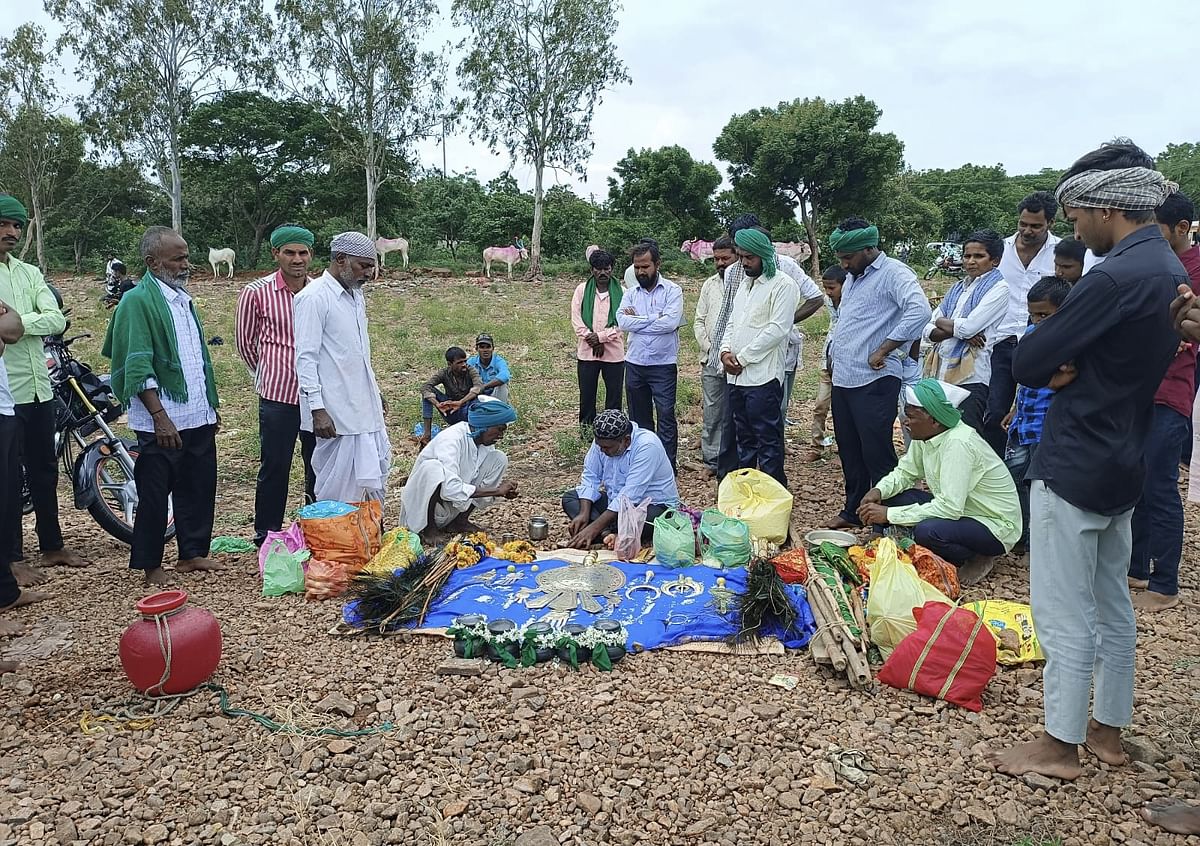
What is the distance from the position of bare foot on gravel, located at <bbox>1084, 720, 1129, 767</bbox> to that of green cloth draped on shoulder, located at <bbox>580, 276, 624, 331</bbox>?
4671mm

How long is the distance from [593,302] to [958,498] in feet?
11.5

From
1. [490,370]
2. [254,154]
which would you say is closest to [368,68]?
[254,154]

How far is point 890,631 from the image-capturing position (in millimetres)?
3361

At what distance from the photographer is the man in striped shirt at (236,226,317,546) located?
15.5 feet

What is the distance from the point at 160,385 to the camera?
4188 mm

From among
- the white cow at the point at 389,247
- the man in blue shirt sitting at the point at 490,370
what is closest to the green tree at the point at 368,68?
the white cow at the point at 389,247

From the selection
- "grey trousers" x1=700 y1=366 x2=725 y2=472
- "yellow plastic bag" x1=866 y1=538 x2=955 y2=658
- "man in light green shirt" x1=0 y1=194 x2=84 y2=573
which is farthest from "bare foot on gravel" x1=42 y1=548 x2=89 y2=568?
"yellow plastic bag" x1=866 y1=538 x2=955 y2=658

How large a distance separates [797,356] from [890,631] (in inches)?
139

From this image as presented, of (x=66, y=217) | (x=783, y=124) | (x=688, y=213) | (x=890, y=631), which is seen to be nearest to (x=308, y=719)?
(x=890, y=631)

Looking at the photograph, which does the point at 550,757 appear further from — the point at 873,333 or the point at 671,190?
the point at 671,190

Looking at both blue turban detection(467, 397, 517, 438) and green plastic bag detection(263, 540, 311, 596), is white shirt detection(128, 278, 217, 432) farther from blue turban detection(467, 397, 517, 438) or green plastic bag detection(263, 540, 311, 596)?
blue turban detection(467, 397, 517, 438)

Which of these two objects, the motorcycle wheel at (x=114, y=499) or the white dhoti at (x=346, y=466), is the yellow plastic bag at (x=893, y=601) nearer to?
the white dhoti at (x=346, y=466)

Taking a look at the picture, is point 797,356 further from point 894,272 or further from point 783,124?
point 783,124

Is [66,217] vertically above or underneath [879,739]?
above
